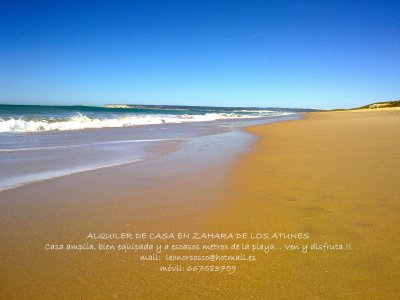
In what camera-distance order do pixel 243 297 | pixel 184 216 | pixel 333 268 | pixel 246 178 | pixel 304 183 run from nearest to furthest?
pixel 243 297, pixel 333 268, pixel 184 216, pixel 304 183, pixel 246 178

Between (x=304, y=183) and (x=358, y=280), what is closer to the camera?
(x=358, y=280)

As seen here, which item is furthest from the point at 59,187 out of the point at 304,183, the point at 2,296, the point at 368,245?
the point at 368,245

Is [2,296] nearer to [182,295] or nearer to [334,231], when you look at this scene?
[182,295]

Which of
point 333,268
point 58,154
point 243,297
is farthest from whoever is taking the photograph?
point 58,154

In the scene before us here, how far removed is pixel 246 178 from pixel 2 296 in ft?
11.0

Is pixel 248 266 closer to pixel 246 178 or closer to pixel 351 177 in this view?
pixel 246 178

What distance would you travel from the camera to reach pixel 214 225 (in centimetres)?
294

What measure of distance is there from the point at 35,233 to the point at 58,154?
15.8 ft

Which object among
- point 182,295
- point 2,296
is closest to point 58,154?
point 2,296

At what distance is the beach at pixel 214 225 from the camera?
1.98 metres

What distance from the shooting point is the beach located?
1982mm

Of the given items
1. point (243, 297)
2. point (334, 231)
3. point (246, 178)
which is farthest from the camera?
point (246, 178)

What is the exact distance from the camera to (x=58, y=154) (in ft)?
23.7

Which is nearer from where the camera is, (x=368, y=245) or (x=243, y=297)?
(x=243, y=297)
